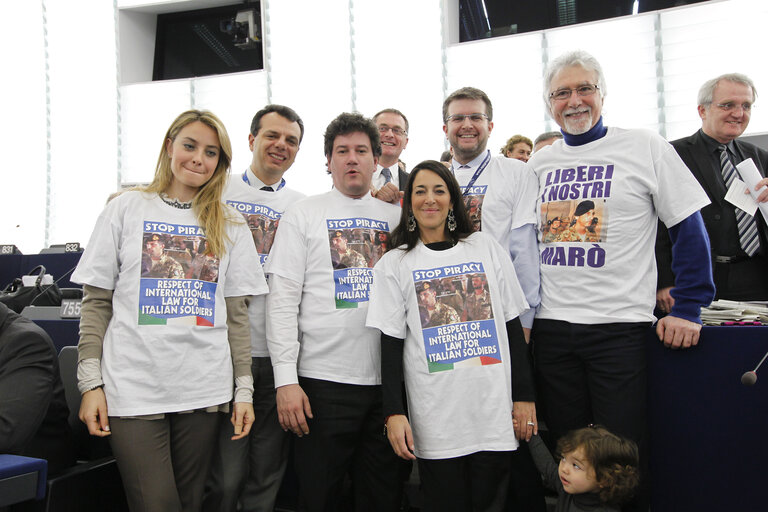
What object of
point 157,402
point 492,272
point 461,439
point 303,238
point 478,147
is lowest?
point 461,439

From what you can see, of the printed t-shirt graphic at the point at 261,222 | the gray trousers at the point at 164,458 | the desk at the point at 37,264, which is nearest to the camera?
the gray trousers at the point at 164,458

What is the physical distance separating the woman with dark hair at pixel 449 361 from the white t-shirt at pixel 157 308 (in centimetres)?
50

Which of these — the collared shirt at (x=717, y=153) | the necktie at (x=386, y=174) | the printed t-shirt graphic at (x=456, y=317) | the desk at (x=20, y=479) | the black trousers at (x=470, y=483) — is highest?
the necktie at (x=386, y=174)

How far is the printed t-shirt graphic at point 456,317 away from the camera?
5.47ft

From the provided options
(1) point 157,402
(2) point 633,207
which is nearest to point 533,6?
(2) point 633,207

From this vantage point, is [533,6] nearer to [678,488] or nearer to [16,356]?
[678,488]

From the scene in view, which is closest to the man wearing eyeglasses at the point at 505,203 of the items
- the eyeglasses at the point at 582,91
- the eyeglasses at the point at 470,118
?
the eyeglasses at the point at 470,118

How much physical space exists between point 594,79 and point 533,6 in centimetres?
475

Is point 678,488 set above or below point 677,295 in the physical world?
below

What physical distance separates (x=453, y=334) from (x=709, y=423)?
0.85 metres

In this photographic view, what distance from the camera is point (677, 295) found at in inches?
67.7

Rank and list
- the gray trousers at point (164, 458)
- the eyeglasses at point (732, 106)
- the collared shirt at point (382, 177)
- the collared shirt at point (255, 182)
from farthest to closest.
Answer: the collared shirt at point (382, 177), the eyeglasses at point (732, 106), the collared shirt at point (255, 182), the gray trousers at point (164, 458)

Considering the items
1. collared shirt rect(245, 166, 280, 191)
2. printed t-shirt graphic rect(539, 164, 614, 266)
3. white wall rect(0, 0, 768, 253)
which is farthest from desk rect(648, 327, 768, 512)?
white wall rect(0, 0, 768, 253)

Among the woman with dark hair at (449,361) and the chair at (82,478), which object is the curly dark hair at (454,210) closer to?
the woman with dark hair at (449,361)
